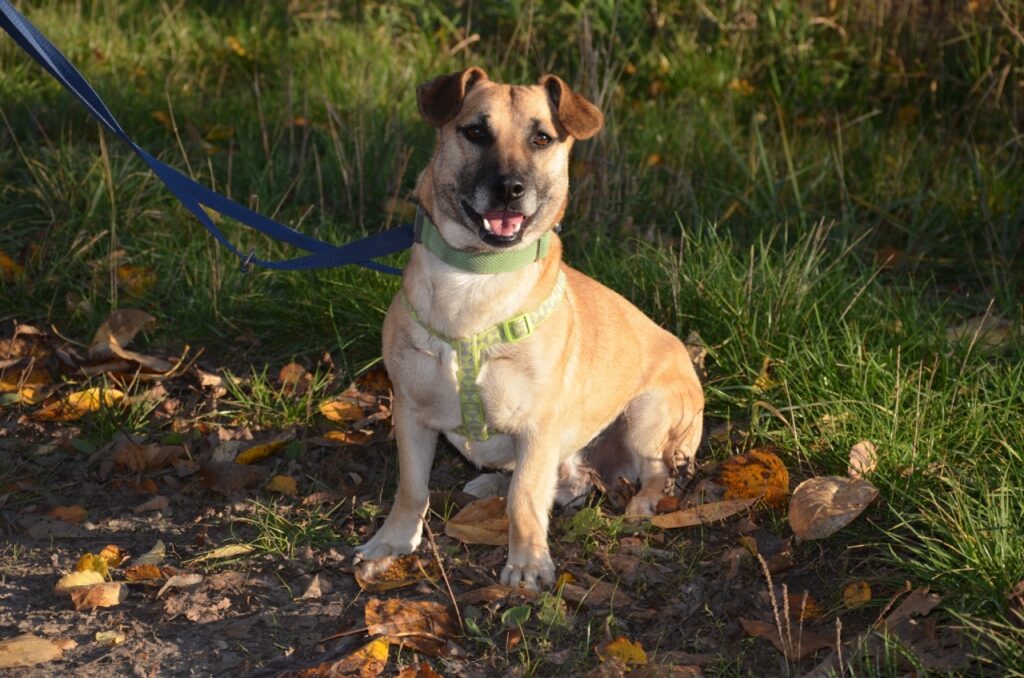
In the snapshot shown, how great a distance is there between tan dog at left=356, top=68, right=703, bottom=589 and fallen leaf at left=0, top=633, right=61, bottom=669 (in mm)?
1043

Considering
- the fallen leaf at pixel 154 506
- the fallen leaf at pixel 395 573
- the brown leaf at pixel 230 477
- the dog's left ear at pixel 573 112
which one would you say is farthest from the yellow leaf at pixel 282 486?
the dog's left ear at pixel 573 112

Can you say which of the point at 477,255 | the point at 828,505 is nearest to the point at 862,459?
the point at 828,505

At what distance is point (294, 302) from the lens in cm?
547

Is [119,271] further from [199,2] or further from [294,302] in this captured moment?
[199,2]

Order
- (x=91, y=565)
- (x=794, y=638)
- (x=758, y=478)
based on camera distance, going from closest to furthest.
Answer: (x=794, y=638) → (x=91, y=565) → (x=758, y=478)

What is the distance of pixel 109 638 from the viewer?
Answer: 11.5 ft

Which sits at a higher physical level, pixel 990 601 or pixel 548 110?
pixel 548 110

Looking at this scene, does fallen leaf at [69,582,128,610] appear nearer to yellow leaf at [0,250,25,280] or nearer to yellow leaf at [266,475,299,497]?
yellow leaf at [266,475,299,497]

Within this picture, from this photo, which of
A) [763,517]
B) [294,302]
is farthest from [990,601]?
[294,302]

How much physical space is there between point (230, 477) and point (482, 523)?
98cm

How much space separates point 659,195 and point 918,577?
10.7ft

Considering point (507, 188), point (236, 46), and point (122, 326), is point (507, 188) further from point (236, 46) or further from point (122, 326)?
point (236, 46)

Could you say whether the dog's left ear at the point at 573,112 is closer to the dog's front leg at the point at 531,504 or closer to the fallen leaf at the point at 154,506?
the dog's front leg at the point at 531,504

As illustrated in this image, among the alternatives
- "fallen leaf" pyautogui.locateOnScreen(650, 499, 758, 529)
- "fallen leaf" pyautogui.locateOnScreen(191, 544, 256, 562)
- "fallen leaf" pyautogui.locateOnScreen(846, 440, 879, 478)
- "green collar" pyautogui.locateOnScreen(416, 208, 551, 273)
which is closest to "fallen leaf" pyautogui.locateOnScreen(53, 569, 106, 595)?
"fallen leaf" pyautogui.locateOnScreen(191, 544, 256, 562)
